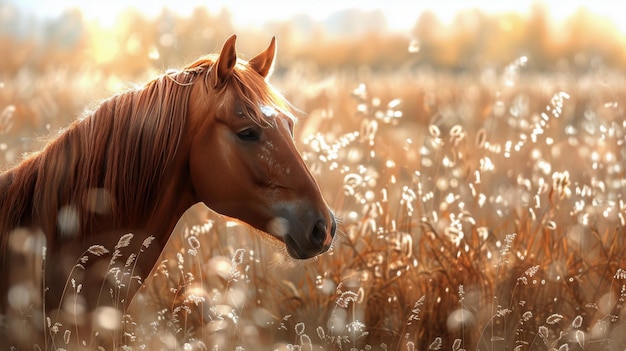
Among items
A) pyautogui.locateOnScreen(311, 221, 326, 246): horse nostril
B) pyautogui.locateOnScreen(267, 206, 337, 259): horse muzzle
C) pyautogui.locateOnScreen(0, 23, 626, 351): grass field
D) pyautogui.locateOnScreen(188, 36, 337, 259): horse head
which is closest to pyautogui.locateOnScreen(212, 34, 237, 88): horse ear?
pyautogui.locateOnScreen(188, 36, 337, 259): horse head

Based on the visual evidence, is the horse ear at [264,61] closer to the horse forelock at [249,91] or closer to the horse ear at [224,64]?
the horse forelock at [249,91]

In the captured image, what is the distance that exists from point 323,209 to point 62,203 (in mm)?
985

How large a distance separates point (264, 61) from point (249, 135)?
502mm

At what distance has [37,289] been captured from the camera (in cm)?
268

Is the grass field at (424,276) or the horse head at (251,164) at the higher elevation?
the horse head at (251,164)

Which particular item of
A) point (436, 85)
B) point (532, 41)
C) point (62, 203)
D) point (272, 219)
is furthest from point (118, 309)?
point (532, 41)

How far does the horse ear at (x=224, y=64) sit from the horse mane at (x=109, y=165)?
0.12 feet

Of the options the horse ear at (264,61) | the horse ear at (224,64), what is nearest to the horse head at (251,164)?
the horse ear at (224,64)

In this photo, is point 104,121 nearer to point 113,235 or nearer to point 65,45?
point 113,235

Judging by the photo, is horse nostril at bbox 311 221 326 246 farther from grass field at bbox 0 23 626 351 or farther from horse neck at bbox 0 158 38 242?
horse neck at bbox 0 158 38 242

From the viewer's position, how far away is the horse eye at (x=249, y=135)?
275 centimetres

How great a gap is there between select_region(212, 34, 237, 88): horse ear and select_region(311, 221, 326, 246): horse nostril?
0.66 m

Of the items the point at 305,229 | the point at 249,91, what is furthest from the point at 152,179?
the point at 305,229

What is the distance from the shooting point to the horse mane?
2.75 metres
